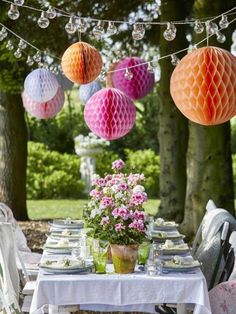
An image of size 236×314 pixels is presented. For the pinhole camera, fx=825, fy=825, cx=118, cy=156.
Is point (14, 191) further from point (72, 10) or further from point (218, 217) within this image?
point (218, 217)

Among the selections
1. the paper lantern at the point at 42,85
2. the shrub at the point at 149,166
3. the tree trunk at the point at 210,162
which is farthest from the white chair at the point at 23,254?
the shrub at the point at 149,166

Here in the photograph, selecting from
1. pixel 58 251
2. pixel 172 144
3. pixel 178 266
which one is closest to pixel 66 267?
pixel 178 266

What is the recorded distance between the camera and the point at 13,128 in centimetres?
1207

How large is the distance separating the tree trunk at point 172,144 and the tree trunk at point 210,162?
165 centimetres

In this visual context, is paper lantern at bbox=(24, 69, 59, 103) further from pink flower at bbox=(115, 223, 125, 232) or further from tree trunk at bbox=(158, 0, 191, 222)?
pink flower at bbox=(115, 223, 125, 232)

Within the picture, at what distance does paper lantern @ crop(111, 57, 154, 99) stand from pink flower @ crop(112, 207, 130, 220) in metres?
4.71

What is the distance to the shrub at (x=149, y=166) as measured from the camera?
18.0m

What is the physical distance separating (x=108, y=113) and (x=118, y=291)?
10.1 feet

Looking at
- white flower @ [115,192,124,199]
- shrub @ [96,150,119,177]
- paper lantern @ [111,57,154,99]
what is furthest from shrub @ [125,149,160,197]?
white flower @ [115,192,124,199]

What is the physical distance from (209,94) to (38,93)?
3.86 m

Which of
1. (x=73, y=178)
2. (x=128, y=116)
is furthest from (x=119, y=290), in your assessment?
(x=73, y=178)

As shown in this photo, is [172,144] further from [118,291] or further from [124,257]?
[118,291]

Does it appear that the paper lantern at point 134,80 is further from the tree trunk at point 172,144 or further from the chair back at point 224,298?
the chair back at point 224,298

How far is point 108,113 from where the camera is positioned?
7723mm
